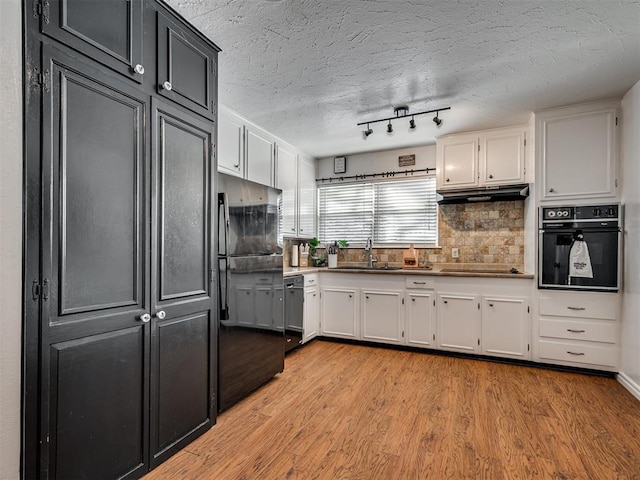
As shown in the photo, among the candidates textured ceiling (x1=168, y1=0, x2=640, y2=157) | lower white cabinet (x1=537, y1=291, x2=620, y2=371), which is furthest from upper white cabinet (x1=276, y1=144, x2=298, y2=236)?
lower white cabinet (x1=537, y1=291, x2=620, y2=371)

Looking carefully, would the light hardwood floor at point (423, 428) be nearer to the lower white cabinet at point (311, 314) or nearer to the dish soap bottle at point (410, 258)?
the lower white cabinet at point (311, 314)

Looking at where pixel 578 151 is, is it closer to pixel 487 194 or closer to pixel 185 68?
pixel 487 194

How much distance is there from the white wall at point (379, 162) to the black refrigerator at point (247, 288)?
207cm

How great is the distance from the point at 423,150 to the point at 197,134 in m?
3.22

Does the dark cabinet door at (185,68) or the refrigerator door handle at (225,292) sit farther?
the refrigerator door handle at (225,292)

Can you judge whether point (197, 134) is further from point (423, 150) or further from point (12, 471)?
point (423, 150)

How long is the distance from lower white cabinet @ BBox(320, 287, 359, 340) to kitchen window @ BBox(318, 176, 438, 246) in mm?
971

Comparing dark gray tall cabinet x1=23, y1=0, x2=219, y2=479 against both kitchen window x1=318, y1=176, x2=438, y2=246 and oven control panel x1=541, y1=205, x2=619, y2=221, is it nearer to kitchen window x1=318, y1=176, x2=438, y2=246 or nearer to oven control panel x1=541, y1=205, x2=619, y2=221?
kitchen window x1=318, y1=176, x2=438, y2=246

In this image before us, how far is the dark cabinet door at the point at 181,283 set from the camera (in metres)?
1.81

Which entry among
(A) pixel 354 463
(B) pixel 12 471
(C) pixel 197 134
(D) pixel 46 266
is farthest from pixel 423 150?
(B) pixel 12 471

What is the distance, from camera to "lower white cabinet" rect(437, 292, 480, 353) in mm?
3543

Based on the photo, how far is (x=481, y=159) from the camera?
3.82 meters

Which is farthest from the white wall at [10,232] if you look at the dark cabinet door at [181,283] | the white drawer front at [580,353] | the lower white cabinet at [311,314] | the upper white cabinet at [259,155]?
the white drawer front at [580,353]

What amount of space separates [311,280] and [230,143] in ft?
5.96
